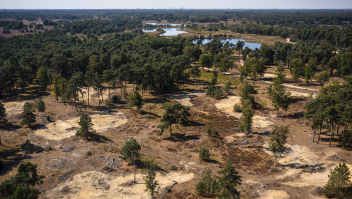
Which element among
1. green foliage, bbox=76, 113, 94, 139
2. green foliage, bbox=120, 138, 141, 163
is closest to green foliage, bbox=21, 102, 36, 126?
green foliage, bbox=76, 113, 94, 139

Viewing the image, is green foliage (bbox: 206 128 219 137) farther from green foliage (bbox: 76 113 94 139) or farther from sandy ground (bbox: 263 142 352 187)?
green foliage (bbox: 76 113 94 139)

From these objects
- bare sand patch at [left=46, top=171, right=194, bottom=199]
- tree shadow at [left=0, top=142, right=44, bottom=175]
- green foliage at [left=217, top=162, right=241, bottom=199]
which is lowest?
bare sand patch at [left=46, top=171, right=194, bottom=199]

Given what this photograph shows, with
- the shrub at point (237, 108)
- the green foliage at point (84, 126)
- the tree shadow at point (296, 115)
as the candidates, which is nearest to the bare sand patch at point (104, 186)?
the green foliage at point (84, 126)

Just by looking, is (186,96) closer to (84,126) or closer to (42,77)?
(84,126)

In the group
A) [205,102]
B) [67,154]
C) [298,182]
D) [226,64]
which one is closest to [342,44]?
[226,64]

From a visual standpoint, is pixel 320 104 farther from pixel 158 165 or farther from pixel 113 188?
pixel 113 188

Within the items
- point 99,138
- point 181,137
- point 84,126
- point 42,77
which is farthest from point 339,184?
point 42,77

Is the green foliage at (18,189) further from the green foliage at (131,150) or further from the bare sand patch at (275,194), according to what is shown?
the bare sand patch at (275,194)
